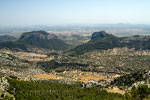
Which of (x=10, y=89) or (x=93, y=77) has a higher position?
(x=10, y=89)

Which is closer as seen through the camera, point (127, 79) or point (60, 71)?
point (127, 79)

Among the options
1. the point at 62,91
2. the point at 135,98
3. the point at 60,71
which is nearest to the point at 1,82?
the point at 62,91

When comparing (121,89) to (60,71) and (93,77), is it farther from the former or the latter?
(60,71)

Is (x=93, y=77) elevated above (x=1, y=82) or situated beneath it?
situated beneath

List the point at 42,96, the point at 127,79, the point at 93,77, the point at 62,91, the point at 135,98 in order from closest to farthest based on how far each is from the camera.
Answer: the point at 135,98, the point at 42,96, the point at 62,91, the point at 127,79, the point at 93,77

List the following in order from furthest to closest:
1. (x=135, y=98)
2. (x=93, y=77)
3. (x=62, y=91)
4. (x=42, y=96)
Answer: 1. (x=93, y=77)
2. (x=62, y=91)
3. (x=42, y=96)
4. (x=135, y=98)

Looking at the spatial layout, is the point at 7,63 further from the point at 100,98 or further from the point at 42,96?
the point at 100,98

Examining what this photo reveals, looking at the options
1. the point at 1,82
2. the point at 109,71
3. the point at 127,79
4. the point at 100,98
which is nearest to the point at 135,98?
the point at 100,98

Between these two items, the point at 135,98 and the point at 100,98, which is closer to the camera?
the point at 135,98

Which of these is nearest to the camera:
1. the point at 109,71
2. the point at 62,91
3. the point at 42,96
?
the point at 42,96
